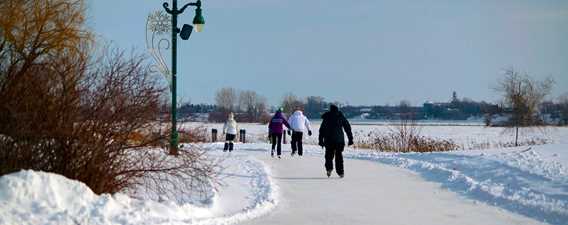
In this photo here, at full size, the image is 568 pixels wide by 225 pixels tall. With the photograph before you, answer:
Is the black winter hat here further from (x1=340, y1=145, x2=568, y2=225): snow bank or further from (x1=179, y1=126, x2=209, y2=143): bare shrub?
(x1=179, y1=126, x2=209, y2=143): bare shrub

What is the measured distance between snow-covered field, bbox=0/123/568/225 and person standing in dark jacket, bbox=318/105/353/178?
0.38 m

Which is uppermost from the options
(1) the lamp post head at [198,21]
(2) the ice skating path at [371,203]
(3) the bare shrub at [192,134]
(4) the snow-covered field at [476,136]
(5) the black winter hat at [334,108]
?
(1) the lamp post head at [198,21]

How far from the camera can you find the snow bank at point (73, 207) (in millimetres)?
7707

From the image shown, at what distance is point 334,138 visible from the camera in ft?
50.8

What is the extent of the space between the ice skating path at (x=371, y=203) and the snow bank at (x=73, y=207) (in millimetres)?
839

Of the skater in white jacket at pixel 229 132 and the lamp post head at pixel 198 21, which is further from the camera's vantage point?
the skater in white jacket at pixel 229 132

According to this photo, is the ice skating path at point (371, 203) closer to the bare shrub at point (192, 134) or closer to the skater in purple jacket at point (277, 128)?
the bare shrub at point (192, 134)

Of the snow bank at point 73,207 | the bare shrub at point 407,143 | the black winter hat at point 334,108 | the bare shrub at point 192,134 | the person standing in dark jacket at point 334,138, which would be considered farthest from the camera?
the bare shrub at point 407,143

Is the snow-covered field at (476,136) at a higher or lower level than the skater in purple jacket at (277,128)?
lower

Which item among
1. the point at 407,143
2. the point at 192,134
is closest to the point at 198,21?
the point at 192,134

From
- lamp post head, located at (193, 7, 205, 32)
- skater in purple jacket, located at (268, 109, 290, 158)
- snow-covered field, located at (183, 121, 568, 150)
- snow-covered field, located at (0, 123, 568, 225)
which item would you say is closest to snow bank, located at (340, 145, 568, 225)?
snow-covered field, located at (0, 123, 568, 225)

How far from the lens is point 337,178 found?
50.2 feet

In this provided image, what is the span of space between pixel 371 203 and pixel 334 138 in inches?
163

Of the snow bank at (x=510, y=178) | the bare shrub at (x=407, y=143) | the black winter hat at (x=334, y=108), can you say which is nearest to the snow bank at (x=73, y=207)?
the snow bank at (x=510, y=178)
